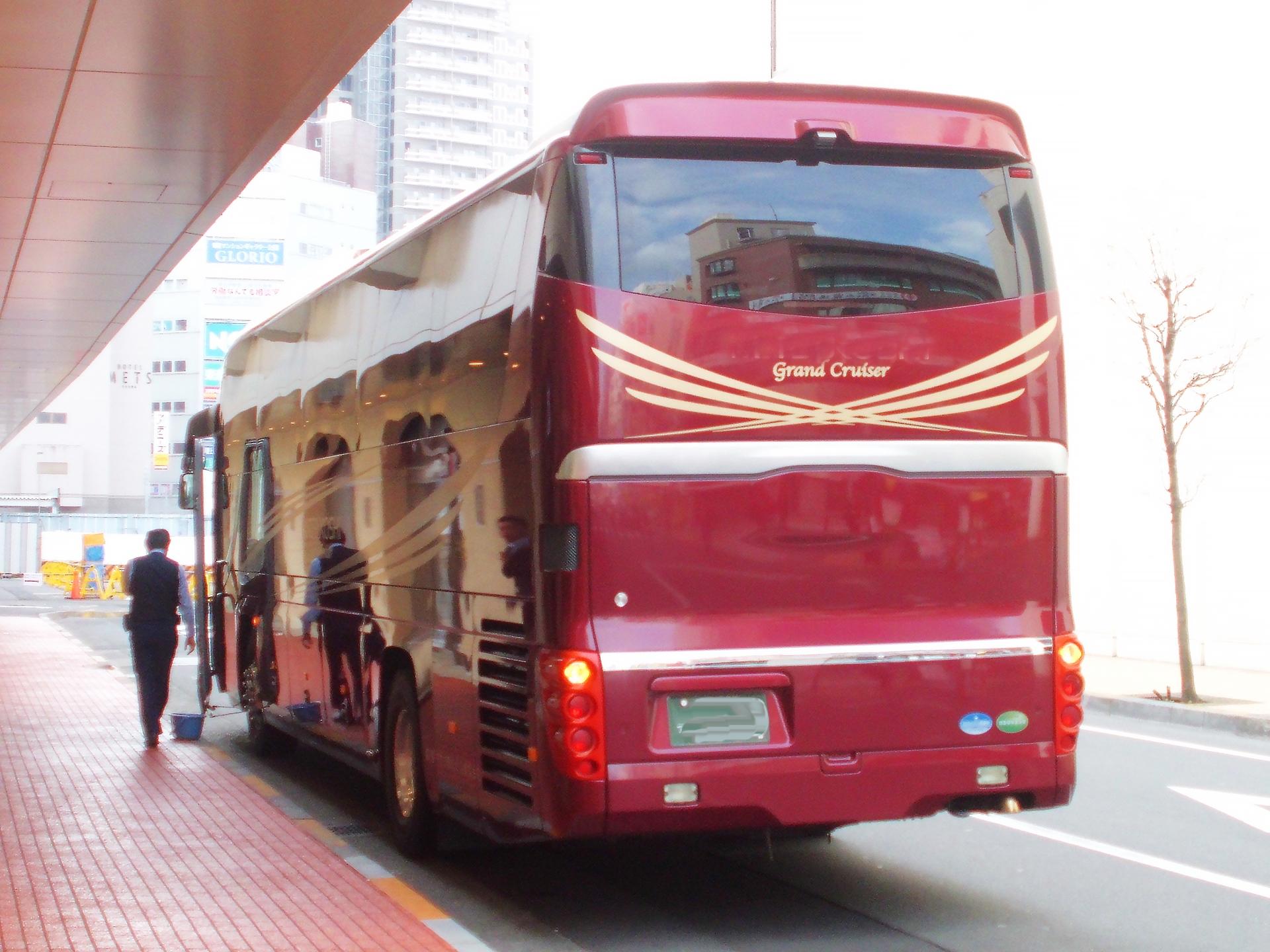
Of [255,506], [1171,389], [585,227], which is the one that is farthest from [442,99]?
[585,227]

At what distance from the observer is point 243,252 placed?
7125 cm

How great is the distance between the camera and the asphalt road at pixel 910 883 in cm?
720

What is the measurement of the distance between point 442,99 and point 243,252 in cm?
8102

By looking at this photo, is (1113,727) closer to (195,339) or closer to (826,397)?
(826,397)

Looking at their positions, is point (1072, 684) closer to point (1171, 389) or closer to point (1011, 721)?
point (1011, 721)

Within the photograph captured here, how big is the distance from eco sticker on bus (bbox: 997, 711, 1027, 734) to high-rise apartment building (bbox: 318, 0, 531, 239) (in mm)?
137613

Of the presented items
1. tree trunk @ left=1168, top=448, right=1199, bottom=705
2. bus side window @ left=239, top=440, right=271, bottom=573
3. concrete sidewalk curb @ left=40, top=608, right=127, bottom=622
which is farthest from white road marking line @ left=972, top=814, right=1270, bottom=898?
concrete sidewalk curb @ left=40, top=608, right=127, bottom=622

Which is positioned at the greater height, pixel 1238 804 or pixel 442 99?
pixel 442 99

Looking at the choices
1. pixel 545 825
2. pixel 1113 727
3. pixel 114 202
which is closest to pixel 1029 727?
pixel 545 825

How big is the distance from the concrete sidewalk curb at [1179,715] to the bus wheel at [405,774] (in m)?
8.90

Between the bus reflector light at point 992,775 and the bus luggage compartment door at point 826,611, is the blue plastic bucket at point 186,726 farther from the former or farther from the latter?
the bus reflector light at point 992,775

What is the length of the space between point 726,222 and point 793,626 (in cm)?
177

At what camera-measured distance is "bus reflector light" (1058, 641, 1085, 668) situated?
723 centimetres

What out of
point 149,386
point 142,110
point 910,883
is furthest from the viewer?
point 149,386
